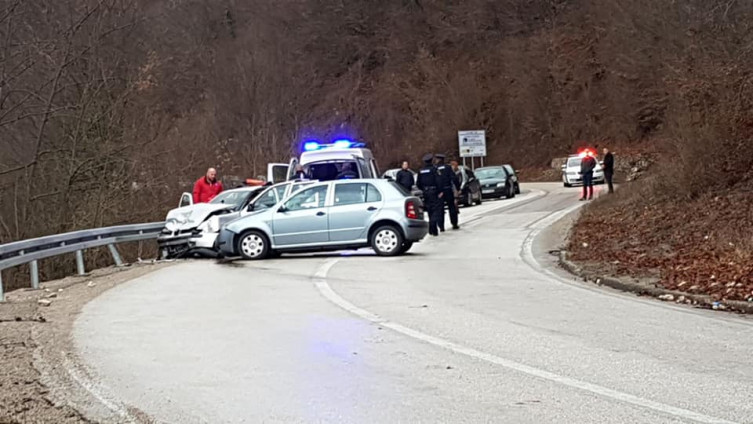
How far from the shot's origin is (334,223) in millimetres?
16859

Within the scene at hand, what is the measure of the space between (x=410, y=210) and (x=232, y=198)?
5.85m

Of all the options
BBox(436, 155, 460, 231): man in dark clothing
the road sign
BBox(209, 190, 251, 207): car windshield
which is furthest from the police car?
BBox(209, 190, 251, 207): car windshield

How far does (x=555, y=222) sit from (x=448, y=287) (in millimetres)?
12087

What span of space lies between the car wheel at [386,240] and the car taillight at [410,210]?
42cm

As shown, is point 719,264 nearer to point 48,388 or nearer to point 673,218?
point 673,218

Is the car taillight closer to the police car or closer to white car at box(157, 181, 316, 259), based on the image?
white car at box(157, 181, 316, 259)

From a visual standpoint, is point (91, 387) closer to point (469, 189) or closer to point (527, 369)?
point (527, 369)

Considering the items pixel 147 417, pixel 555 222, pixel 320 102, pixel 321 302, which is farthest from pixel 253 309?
pixel 320 102

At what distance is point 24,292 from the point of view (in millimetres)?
13203

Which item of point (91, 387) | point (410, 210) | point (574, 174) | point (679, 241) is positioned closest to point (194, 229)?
point (410, 210)

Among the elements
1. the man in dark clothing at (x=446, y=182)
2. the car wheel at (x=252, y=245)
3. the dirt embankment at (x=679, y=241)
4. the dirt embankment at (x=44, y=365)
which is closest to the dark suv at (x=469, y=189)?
the man in dark clothing at (x=446, y=182)

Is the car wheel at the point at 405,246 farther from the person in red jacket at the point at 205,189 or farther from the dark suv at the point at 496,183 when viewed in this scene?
the dark suv at the point at 496,183

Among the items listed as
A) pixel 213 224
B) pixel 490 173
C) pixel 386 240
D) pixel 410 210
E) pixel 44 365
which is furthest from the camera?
pixel 490 173

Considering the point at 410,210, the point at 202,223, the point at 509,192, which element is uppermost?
the point at 410,210
